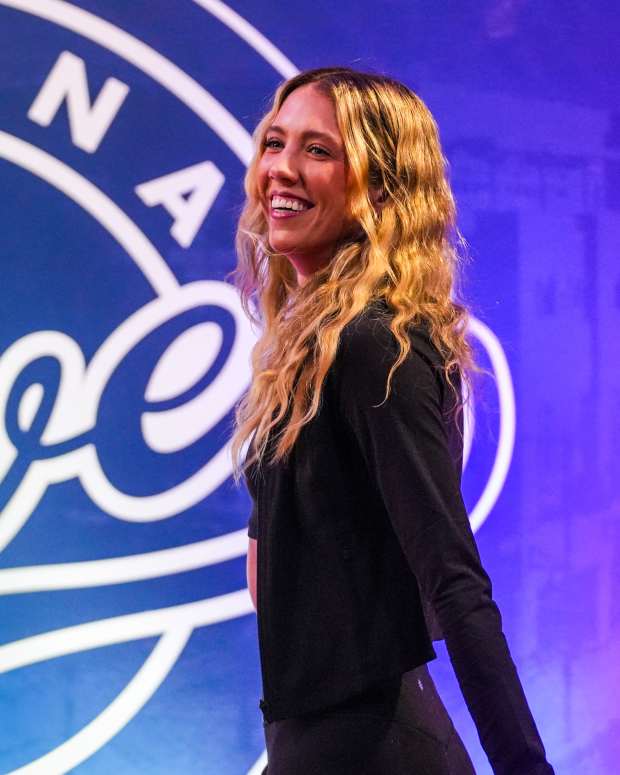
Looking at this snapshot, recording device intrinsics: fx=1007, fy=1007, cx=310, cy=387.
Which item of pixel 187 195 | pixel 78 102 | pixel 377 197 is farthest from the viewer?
pixel 187 195

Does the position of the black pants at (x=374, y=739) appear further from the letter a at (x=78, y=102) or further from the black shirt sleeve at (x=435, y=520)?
the letter a at (x=78, y=102)

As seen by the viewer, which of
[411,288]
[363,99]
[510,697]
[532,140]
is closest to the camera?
[510,697]

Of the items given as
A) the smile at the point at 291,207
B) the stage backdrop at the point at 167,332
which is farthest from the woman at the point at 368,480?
the stage backdrop at the point at 167,332

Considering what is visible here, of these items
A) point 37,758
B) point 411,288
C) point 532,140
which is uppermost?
point 532,140

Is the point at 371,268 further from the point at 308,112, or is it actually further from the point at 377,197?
the point at 308,112

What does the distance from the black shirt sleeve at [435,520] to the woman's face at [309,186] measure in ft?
0.83

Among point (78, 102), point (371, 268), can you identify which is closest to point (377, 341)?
point (371, 268)

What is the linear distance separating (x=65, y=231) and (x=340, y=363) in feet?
4.19

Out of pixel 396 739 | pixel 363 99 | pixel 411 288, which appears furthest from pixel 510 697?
pixel 363 99

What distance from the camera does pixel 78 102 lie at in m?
2.30

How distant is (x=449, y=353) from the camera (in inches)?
51.0

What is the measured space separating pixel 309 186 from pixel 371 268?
19cm

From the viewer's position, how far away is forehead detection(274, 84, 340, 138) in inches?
57.2

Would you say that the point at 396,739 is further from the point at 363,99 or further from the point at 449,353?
the point at 363,99
